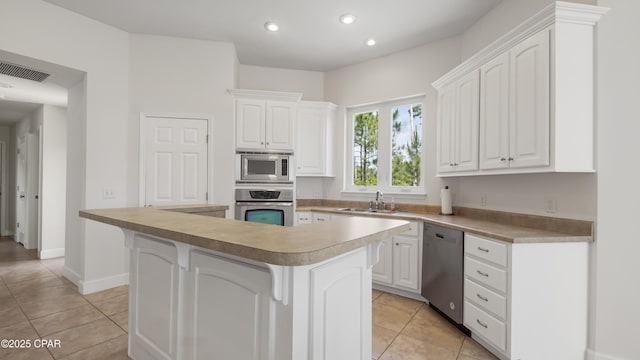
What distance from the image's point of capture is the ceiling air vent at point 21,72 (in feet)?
10.5

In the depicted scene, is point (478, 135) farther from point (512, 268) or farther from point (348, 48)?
point (348, 48)

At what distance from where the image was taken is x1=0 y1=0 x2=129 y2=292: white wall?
10.3 feet

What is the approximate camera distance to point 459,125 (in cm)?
301

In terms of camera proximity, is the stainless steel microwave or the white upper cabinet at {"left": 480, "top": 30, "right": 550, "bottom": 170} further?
the stainless steel microwave

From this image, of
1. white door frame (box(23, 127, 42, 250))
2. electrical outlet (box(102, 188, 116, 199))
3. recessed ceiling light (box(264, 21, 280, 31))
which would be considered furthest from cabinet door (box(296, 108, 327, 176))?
white door frame (box(23, 127, 42, 250))

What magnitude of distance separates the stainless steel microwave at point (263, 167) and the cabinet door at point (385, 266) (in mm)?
1509

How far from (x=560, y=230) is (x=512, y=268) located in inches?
23.0

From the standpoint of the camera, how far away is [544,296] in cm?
203

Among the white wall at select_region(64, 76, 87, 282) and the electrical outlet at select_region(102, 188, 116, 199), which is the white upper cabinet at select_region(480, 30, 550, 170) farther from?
the white wall at select_region(64, 76, 87, 282)

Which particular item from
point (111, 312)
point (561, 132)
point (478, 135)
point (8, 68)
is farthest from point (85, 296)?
point (561, 132)

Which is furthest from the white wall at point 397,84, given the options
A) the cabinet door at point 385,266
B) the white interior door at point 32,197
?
the white interior door at point 32,197

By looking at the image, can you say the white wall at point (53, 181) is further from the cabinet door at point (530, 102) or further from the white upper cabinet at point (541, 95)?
the cabinet door at point (530, 102)

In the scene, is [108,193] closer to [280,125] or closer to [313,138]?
[280,125]

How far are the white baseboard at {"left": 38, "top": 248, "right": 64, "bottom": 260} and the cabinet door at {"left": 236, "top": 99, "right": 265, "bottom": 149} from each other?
3.73 m
